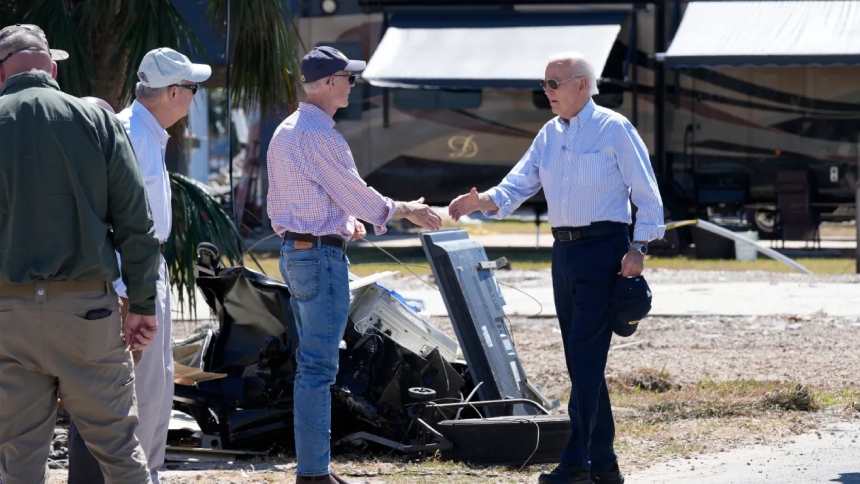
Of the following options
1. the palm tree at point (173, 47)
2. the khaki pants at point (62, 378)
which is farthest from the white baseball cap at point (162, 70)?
the palm tree at point (173, 47)

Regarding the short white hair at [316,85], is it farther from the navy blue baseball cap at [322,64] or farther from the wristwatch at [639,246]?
the wristwatch at [639,246]

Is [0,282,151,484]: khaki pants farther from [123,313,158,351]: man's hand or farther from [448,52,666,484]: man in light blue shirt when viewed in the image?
[448,52,666,484]: man in light blue shirt

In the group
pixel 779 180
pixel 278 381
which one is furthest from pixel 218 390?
pixel 779 180

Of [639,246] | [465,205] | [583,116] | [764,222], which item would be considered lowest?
[764,222]

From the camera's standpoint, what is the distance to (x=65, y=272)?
4012 millimetres

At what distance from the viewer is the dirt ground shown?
19.4ft

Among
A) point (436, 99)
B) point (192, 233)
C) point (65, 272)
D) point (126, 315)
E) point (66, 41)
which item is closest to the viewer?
point (65, 272)

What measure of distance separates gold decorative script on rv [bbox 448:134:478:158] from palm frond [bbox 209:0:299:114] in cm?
1018

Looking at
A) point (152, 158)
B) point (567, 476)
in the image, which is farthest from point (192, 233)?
point (567, 476)

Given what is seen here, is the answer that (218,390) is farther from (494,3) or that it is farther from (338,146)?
(494,3)

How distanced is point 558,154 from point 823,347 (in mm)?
4781

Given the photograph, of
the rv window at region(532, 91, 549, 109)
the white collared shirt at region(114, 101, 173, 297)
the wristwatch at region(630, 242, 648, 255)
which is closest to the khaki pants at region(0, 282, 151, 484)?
the white collared shirt at region(114, 101, 173, 297)

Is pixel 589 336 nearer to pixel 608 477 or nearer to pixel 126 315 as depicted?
pixel 608 477

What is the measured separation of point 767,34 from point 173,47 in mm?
11864
